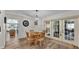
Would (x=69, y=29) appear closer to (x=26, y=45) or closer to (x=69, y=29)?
(x=69, y=29)

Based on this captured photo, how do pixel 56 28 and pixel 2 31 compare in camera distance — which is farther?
pixel 56 28

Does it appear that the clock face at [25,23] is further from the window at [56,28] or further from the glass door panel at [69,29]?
the glass door panel at [69,29]

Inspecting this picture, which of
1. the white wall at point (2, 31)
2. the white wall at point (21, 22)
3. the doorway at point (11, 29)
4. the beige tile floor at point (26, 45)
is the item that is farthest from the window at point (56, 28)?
the white wall at point (2, 31)

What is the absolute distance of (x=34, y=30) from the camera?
1.98 m

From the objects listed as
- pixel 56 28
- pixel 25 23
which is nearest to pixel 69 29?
pixel 56 28

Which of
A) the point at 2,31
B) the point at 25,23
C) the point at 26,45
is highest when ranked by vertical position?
the point at 25,23

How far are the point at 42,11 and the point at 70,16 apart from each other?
51cm

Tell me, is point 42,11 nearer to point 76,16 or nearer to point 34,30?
point 34,30

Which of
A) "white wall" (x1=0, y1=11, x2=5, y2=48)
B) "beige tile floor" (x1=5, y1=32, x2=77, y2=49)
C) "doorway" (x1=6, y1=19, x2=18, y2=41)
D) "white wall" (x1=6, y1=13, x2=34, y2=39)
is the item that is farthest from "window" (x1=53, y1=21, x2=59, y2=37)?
"white wall" (x1=0, y1=11, x2=5, y2=48)

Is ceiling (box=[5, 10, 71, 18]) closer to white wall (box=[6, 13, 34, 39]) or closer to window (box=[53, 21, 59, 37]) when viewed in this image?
white wall (box=[6, 13, 34, 39])

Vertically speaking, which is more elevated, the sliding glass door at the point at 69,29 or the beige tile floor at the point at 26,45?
the sliding glass door at the point at 69,29

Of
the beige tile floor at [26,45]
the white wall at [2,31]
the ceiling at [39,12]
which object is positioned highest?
the ceiling at [39,12]

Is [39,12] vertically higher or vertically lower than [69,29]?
higher
